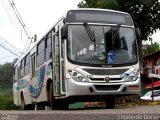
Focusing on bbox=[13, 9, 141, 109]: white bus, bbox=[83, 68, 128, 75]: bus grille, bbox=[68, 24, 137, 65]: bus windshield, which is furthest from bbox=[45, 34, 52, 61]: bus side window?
bbox=[83, 68, 128, 75]: bus grille

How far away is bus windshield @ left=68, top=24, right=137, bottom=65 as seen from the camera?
14.4 metres

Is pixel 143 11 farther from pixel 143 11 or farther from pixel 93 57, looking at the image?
pixel 93 57

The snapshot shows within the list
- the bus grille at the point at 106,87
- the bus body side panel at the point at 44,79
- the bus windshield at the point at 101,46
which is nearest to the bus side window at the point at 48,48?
the bus body side panel at the point at 44,79

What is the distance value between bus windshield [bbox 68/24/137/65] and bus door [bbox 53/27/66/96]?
2.14ft

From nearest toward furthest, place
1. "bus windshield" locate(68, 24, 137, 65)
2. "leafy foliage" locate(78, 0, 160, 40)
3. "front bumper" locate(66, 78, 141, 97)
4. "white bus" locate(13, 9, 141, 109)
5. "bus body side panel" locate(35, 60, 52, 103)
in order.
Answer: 1. "front bumper" locate(66, 78, 141, 97)
2. "white bus" locate(13, 9, 141, 109)
3. "bus windshield" locate(68, 24, 137, 65)
4. "bus body side panel" locate(35, 60, 52, 103)
5. "leafy foliage" locate(78, 0, 160, 40)

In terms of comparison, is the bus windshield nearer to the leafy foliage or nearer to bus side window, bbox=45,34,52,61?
bus side window, bbox=45,34,52,61

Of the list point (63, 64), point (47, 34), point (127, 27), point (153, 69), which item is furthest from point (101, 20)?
point (153, 69)

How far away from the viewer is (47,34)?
17.7m

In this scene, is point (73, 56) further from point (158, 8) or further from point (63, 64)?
point (158, 8)

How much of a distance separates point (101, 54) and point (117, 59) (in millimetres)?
538

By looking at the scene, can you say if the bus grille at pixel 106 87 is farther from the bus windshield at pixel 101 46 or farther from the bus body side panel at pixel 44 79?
the bus body side panel at pixel 44 79

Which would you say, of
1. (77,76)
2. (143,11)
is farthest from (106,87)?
(143,11)

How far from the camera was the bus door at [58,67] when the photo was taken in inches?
585

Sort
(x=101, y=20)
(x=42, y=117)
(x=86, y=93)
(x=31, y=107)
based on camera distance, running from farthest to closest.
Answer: (x=31, y=107), (x=101, y=20), (x=86, y=93), (x=42, y=117)
